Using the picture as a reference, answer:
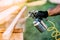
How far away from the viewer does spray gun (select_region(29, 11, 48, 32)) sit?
1423 mm

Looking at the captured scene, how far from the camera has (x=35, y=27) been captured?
1503 millimetres

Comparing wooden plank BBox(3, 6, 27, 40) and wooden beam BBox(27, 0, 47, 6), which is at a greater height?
wooden beam BBox(27, 0, 47, 6)

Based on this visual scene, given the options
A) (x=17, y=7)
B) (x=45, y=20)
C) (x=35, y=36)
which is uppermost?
(x=17, y=7)

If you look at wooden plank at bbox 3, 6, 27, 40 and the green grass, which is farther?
the green grass

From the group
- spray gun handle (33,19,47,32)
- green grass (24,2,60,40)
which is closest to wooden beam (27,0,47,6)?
green grass (24,2,60,40)

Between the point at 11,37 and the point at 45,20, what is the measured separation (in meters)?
0.34

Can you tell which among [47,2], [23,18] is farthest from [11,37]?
[47,2]

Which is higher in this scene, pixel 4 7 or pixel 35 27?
pixel 4 7

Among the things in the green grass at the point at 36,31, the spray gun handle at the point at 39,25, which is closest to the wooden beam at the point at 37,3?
the green grass at the point at 36,31

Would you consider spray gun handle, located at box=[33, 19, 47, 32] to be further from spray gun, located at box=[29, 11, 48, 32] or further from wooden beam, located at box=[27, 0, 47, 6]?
A: wooden beam, located at box=[27, 0, 47, 6]

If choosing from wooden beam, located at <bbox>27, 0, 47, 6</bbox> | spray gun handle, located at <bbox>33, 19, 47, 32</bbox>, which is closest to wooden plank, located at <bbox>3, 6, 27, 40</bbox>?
wooden beam, located at <bbox>27, 0, 47, 6</bbox>

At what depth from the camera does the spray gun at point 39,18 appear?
1423 mm

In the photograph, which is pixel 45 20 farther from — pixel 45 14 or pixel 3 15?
pixel 3 15

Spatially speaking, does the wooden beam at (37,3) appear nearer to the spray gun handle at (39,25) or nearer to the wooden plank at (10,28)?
the wooden plank at (10,28)
